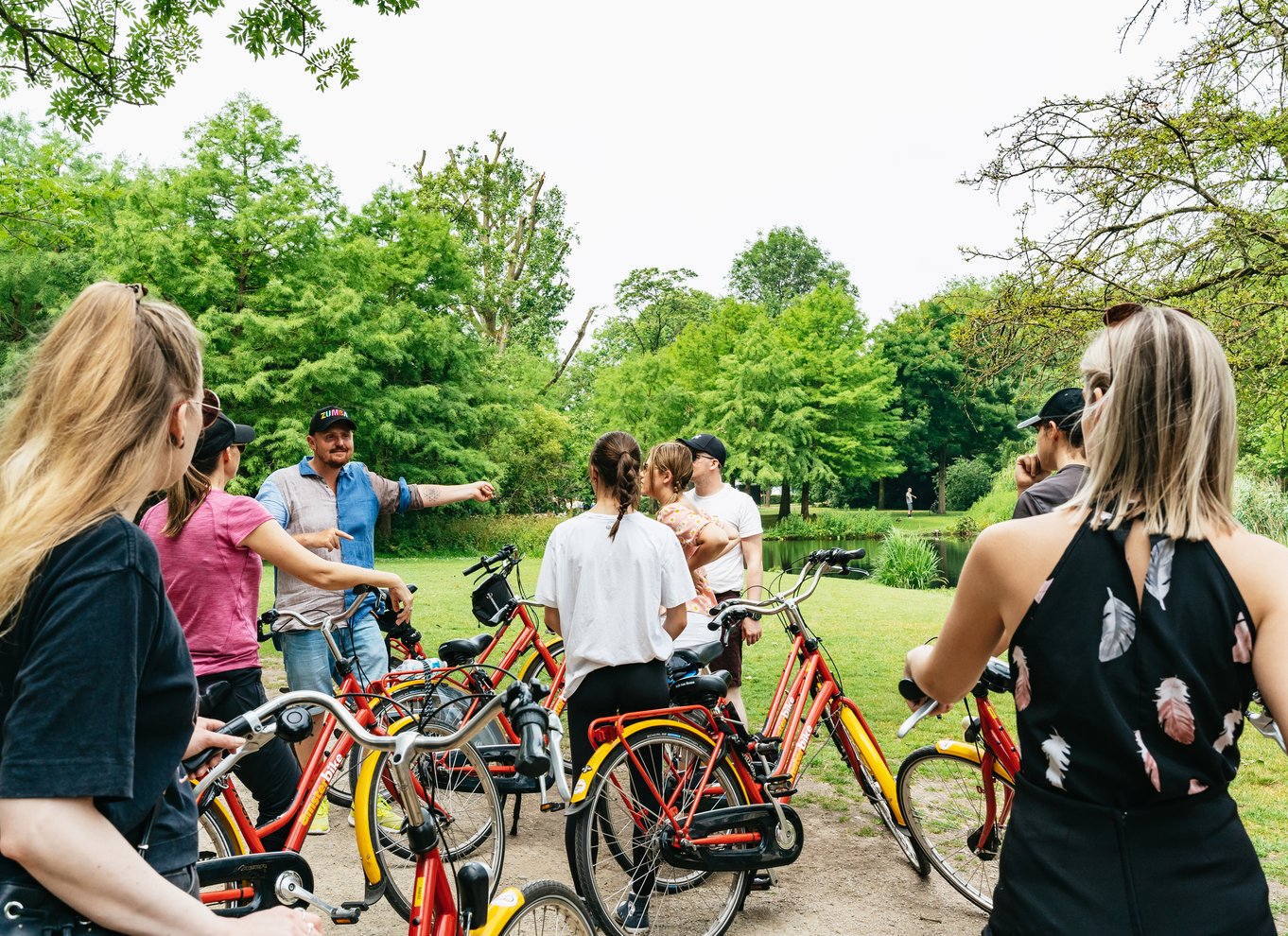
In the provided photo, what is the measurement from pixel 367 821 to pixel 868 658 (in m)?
8.26

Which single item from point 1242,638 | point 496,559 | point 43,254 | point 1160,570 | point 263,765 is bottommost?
point 263,765

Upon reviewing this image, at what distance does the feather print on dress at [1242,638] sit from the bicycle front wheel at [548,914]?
1722 millimetres

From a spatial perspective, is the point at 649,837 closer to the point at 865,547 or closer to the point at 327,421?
the point at 327,421

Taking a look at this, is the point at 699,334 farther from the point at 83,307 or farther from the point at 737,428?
the point at 83,307

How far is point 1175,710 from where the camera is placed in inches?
61.1

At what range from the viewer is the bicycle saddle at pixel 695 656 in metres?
4.23

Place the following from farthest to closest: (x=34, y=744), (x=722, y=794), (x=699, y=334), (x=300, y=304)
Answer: (x=699, y=334), (x=300, y=304), (x=722, y=794), (x=34, y=744)

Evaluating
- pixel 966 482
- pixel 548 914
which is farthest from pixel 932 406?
pixel 548 914

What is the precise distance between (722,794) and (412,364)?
2622cm

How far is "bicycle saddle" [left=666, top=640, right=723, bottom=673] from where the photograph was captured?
13.9 feet

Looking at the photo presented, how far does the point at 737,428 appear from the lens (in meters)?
38.4

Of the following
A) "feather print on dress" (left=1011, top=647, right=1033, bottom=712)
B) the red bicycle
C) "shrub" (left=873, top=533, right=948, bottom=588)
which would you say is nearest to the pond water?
"shrub" (left=873, top=533, right=948, bottom=588)

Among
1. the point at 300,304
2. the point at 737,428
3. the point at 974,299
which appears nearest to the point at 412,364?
the point at 300,304

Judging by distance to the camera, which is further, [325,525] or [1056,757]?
[325,525]
